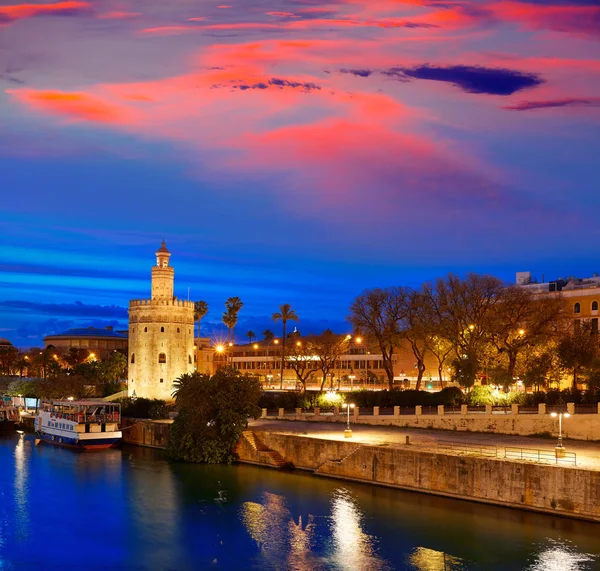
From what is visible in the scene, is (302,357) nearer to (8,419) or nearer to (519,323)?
(519,323)

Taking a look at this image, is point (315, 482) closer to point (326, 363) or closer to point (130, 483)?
point (130, 483)

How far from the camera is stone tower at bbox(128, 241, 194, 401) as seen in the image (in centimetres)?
8612

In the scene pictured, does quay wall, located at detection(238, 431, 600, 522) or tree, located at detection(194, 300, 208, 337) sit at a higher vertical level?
tree, located at detection(194, 300, 208, 337)

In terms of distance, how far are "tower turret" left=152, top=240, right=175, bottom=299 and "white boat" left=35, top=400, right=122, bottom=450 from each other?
72.7ft

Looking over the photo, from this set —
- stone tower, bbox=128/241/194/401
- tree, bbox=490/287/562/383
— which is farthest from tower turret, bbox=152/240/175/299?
tree, bbox=490/287/562/383

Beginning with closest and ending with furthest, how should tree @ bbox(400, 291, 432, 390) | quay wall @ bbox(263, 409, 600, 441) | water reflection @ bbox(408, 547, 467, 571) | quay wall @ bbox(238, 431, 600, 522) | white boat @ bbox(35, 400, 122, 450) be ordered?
water reflection @ bbox(408, 547, 467, 571), quay wall @ bbox(238, 431, 600, 522), quay wall @ bbox(263, 409, 600, 441), white boat @ bbox(35, 400, 122, 450), tree @ bbox(400, 291, 432, 390)

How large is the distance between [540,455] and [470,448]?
159 inches

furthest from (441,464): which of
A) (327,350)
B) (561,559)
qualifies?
(327,350)

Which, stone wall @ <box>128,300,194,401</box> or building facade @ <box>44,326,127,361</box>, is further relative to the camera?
building facade @ <box>44,326,127,361</box>

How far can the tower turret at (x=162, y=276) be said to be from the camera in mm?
89438

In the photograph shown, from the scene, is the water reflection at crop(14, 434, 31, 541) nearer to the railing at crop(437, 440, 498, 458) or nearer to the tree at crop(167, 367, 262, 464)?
the tree at crop(167, 367, 262, 464)

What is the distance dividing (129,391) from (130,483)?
137 feet

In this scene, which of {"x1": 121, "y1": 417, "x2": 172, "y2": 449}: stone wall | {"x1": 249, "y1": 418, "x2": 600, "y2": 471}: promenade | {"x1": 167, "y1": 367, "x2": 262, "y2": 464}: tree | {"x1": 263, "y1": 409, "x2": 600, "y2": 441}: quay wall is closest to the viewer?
{"x1": 249, "y1": 418, "x2": 600, "y2": 471}: promenade

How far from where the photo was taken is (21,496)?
43.1 m
